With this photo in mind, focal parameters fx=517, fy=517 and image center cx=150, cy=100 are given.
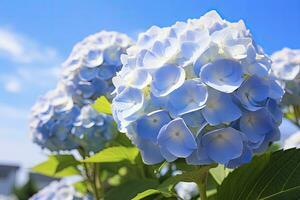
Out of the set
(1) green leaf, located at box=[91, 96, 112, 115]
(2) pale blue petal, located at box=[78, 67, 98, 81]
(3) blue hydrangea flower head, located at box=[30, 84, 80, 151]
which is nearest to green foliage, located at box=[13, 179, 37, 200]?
(3) blue hydrangea flower head, located at box=[30, 84, 80, 151]

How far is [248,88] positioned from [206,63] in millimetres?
83

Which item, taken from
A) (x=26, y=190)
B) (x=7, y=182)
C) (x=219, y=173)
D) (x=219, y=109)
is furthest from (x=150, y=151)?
(x=7, y=182)

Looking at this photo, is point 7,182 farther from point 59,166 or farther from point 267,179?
point 267,179

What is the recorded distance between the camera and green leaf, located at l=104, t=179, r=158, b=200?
129cm

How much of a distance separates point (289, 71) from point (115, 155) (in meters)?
0.71

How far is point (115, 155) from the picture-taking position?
1329mm

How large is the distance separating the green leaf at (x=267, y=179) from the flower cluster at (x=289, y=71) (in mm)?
706

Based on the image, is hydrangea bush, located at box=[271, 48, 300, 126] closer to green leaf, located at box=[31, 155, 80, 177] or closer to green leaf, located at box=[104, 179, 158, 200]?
green leaf, located at box=[104, 179, 158, 200]

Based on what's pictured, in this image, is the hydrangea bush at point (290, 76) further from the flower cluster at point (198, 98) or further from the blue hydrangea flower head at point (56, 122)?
the flower cluster at point (198, 98)

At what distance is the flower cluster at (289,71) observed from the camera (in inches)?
64.9

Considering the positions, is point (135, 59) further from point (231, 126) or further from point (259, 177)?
point (259, 177)

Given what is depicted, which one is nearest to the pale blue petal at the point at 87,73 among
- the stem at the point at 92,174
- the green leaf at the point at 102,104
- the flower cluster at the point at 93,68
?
the flower cluster at the point at 93,68

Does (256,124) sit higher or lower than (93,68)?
lower

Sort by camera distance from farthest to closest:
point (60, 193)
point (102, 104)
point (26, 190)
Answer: point (26, 190) → point (60, 193) → point (102, 104)
